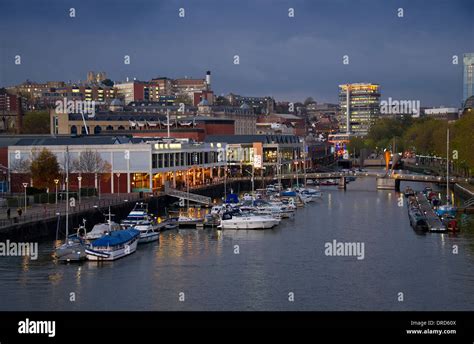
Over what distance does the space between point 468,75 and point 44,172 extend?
141322 millimetres

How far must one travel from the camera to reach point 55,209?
90.2 ft

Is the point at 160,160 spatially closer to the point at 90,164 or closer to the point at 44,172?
the point at 90,164

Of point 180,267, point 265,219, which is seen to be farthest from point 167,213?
point 180,267

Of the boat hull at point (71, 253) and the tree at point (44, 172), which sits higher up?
the tree at point (44, 172)

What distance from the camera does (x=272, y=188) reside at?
4441cm

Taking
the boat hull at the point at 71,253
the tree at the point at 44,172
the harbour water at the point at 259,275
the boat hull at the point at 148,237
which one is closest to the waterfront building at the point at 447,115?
the tree at the point at 44,172

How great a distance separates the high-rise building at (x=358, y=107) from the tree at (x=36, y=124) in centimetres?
7868

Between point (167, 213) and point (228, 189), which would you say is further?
point (228, 189)

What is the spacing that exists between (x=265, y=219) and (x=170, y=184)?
1248cm

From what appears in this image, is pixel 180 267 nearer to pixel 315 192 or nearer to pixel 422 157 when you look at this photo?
pixel 315 192

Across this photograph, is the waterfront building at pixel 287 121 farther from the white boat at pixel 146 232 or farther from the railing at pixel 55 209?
the white boat at pixel 146 232

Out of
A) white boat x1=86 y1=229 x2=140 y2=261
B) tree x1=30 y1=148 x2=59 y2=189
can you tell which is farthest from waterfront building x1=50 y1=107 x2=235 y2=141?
white boat x1=86 y1=229 x2=140 y2=261

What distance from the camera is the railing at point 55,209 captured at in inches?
935

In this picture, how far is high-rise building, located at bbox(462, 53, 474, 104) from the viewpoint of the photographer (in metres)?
160
